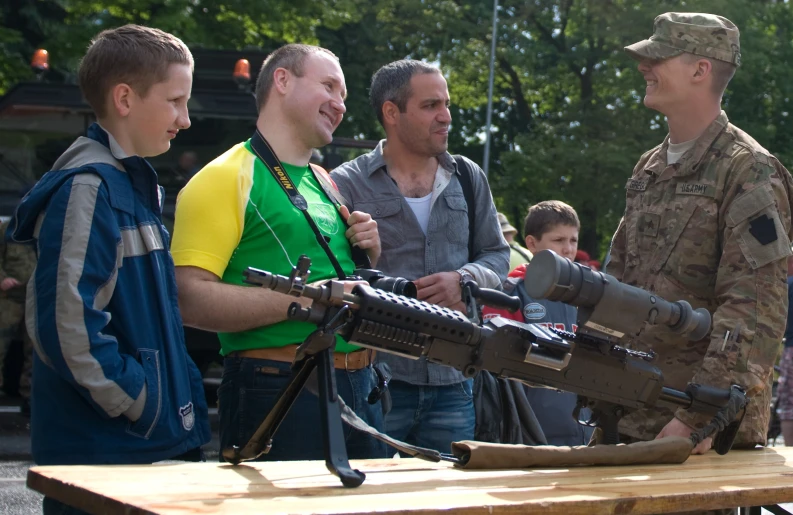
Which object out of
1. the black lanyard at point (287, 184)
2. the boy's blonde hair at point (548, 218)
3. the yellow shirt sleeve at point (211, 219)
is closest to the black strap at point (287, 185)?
the black lanyard at point (287, 184)

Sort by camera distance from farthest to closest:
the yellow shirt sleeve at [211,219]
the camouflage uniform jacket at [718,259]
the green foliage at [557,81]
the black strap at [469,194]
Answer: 1. the green foliage at [557,81]
2. the black strap at [469,194]
3. the camouflage uniform jacket at [718,259]
4. the yellow shirt sleeve at [211,219]

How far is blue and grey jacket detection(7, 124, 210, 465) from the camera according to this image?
2.78 m

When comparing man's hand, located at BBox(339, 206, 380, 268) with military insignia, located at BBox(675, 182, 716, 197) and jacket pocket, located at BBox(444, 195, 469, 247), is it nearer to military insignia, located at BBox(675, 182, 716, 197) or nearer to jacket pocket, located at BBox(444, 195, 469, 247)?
jacket pocket, located at BBox(444, 195, 469, 247)

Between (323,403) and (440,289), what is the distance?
1357mm

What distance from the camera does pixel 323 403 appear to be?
268 cm

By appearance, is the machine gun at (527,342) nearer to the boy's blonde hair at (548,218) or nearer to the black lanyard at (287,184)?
the black lanyard at (287,184)

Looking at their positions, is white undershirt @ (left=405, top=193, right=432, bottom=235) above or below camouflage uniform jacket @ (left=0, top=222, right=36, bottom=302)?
above

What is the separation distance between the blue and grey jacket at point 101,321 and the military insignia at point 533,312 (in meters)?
2.61

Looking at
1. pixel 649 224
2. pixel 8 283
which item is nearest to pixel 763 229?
pixel 649 224

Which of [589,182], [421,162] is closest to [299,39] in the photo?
[589,182]

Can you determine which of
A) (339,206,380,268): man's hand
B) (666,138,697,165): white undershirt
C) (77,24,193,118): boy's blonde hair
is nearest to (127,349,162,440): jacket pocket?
(77,24,193,118): boy's blonde hair

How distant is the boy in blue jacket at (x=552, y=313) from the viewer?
521cm

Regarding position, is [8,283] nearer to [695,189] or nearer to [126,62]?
[126,62]

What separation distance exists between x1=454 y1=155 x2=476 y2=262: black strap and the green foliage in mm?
16343
